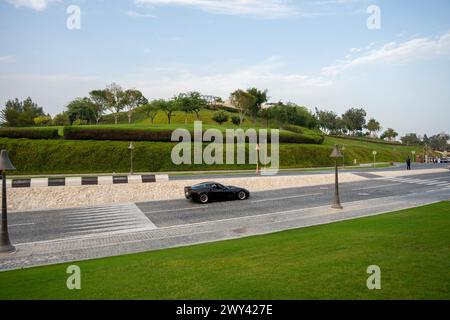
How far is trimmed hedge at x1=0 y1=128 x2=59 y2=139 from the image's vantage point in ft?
121

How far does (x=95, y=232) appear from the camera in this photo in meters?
14.5

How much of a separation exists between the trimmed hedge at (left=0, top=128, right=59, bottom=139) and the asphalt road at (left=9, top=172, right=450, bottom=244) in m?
23.3

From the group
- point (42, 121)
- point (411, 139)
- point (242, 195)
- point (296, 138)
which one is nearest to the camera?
point (242, 195)

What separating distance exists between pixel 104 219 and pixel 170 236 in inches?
204

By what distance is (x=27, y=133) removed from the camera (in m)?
37.8

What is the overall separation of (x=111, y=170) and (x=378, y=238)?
102 feet

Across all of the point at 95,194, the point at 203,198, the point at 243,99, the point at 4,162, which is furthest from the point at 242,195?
the point at 243,99

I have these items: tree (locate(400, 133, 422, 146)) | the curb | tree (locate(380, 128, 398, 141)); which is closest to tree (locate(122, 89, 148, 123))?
the curb

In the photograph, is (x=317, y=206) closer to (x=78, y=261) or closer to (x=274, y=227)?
(x=274, y=227)

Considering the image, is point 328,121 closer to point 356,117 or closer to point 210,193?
point 356,117

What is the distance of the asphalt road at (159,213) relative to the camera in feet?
49.3

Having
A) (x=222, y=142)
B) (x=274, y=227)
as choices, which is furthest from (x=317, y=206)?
(x=222, y=142)
